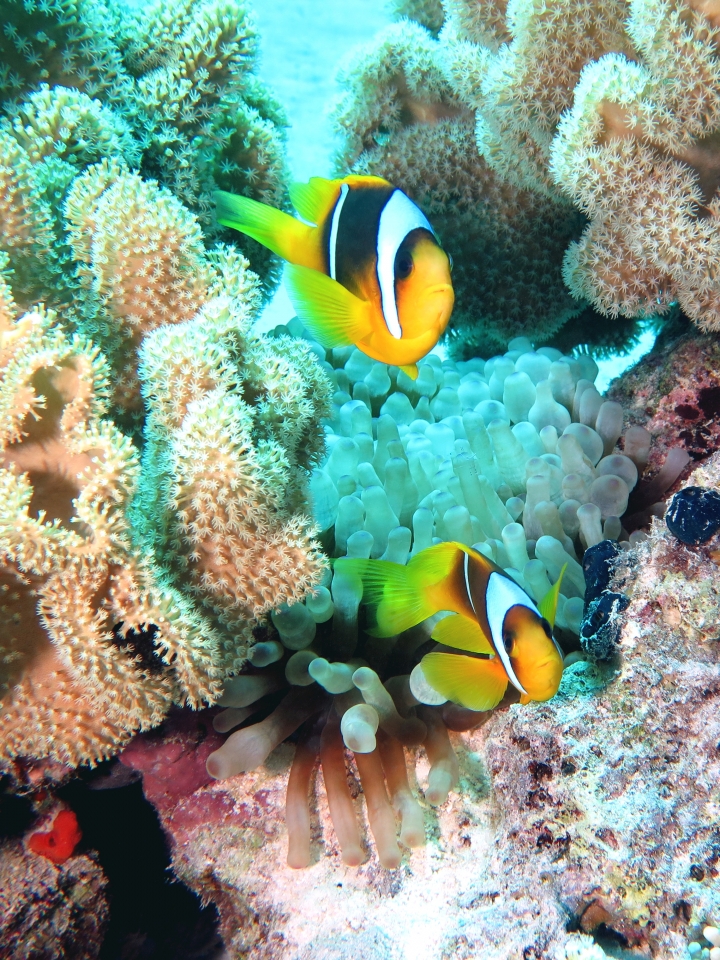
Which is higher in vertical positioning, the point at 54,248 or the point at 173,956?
the point at 54,248

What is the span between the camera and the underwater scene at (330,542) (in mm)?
1100

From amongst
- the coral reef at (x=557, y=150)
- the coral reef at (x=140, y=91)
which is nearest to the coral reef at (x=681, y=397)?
the coral reef at (x=557, y=150)

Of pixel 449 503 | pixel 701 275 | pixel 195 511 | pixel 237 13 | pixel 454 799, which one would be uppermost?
pixel 237 13

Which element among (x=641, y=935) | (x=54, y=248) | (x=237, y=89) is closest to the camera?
(x=641, y=935)

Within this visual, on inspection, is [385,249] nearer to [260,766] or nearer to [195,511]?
[195,511]

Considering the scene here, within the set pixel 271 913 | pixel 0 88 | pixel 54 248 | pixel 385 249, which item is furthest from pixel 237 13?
pixel 271 913

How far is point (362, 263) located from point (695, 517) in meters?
0.80

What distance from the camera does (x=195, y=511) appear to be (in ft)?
3.78

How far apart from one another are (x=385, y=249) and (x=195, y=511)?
60 cm

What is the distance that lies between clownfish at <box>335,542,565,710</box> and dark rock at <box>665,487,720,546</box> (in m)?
0.26

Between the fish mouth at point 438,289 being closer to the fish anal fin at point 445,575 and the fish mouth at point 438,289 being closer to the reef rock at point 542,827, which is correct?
the fish anal fin at point 445,575

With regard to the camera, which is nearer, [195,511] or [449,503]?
[195,511]

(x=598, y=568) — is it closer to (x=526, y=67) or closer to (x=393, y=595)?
(x=393, y=595)

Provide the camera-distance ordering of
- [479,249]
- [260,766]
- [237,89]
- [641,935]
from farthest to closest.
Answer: [479,249] → [237,89] → [260,766] → [641,935]
